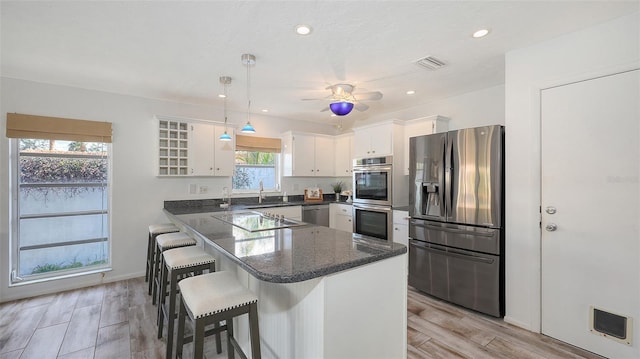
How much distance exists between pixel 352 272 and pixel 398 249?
37 cm

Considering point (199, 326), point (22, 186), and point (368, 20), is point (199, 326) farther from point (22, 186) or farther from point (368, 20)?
point (22, 186)

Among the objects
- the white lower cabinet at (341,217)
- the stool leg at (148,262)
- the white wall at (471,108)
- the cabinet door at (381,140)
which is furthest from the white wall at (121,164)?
the white wall at (471,108)

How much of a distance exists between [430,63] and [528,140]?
3.65ft

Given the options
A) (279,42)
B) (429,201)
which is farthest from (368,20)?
(429,201)

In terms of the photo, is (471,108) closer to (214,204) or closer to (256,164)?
(256,164)

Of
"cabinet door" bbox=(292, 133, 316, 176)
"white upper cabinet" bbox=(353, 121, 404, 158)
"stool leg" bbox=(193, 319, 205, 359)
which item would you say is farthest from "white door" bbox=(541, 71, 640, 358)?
"cabinet door" bbox=(292, 133, 316, 176)

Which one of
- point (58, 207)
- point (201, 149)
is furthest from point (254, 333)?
point (58, 207)

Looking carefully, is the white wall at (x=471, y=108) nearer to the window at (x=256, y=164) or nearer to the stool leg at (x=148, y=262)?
the window at (x=256, y=164)

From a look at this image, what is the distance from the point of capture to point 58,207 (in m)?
3.48

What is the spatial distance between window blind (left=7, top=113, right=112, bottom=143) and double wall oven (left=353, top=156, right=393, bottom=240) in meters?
3.42

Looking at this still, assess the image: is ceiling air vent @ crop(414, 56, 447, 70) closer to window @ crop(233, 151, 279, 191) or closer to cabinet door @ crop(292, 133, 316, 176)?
cabinet door @ crop(292, 133, 316, 176)

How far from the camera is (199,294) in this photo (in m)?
1.54

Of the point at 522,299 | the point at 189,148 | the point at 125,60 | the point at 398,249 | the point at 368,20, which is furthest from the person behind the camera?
the point at 189,148

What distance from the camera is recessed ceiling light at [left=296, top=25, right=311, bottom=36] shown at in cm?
211
